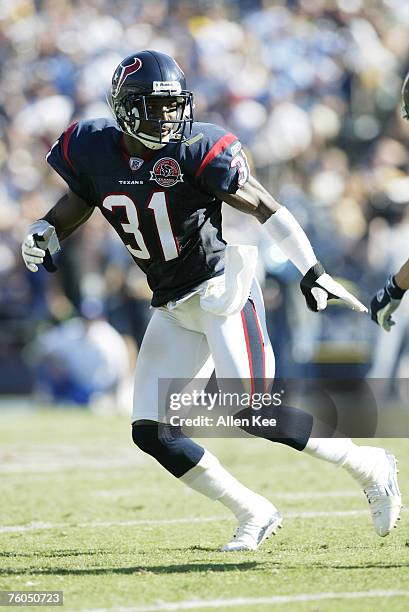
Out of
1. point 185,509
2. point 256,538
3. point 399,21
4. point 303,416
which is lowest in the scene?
point 185,509

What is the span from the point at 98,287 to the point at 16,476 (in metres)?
4.27

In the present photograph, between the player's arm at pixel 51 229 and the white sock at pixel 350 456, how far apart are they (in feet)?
4.08

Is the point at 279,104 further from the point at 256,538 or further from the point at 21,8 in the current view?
the point at 256,538

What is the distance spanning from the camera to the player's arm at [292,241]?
3941 mm

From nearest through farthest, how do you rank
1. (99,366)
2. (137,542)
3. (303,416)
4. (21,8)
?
(303,416) < (137,542) < (99,366) < (21,8)

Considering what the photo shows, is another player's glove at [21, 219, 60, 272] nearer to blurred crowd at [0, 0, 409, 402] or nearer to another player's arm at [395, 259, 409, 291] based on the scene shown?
another player's arm at [395, 259, 409, 291]

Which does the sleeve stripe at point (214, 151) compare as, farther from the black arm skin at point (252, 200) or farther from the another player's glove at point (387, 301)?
the another player's glove at point (387, 301)

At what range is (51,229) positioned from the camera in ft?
13.7

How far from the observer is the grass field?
3.29m

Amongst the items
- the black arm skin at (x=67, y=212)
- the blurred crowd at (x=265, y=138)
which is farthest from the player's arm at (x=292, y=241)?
the blurred crowd at (x=265, y=138)

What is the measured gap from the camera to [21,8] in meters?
12.6

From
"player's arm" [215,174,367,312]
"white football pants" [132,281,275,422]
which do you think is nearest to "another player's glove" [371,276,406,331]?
"player's arm" [215,174,367,312]

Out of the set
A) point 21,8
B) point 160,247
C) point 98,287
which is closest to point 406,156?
point 98,287

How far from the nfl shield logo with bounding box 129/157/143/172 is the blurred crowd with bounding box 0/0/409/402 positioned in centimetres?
496
